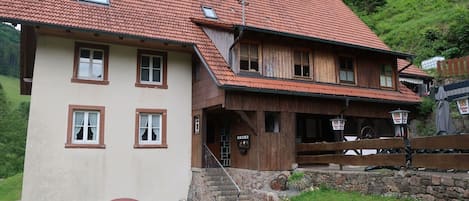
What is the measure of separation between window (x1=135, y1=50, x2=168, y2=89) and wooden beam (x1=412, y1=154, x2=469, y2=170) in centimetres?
923

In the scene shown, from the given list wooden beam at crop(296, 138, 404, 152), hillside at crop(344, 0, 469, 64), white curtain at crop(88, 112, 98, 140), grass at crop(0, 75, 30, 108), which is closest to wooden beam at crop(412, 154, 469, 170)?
wooden beam at crop(296, 138, 404, 152)

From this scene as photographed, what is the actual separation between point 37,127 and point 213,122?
7056 mm

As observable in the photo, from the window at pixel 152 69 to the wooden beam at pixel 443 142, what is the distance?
9124 millimetres

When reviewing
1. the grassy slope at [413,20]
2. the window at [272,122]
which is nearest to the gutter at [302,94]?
the window at [272,122]

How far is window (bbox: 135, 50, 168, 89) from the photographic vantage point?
48.2 ft

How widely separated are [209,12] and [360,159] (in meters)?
8.87

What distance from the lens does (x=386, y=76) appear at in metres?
17.6

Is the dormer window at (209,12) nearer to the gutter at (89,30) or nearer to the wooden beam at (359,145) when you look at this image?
the gutter at (89,30)

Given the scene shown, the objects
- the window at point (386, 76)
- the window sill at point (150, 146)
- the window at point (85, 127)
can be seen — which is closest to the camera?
the window at point (85, 127)

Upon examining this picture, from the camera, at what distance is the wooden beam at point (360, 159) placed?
9.82 meters

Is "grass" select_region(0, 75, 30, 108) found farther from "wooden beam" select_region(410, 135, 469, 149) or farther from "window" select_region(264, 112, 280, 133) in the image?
"wooden beam" select_region(410, 135, 469, 149)

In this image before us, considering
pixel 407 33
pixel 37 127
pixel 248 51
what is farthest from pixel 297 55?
pixel 407 33

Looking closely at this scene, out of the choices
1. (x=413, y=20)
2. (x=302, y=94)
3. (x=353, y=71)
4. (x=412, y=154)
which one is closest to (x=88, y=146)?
(x=302, y=94)

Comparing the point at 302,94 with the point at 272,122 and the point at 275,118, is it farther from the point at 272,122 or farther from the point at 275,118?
the point at 272,122
